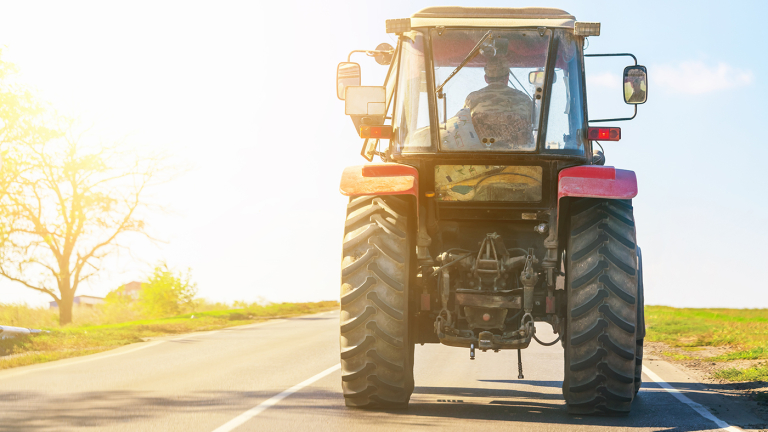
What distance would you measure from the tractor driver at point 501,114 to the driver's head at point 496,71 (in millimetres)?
91

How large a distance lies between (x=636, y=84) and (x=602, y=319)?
2475 mm

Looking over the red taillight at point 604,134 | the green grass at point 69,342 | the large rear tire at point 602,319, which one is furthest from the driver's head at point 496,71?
the green grass at point 69,342

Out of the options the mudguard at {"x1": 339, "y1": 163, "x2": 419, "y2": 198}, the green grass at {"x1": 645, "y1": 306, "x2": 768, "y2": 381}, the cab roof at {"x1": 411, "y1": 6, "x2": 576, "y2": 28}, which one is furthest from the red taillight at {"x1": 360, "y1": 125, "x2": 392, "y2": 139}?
the green grass at {"x1": 645, "y1": 306, "x2": 768, "y2": 381}

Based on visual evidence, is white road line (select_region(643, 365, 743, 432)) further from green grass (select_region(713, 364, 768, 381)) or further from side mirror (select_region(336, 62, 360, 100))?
side mirror (select_region(336, 62, 360, 100))

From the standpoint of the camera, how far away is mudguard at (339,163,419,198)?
7.29 m

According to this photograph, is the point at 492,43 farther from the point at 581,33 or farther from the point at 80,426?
the point at 80,426

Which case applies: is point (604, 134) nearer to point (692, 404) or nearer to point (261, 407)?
point (692, 404)

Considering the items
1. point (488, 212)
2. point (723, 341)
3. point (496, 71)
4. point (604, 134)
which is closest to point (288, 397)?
point (488, 212)

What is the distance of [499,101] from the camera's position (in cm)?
758

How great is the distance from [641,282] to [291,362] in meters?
5.91

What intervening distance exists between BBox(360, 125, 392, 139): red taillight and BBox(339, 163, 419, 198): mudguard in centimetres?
48

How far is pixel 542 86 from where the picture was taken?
7602mm

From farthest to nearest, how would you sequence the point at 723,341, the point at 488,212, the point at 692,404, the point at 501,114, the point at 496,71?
the point at 723,341, the point at 692,404, the point at 488,212, the point at 496,71, the point at 501,114

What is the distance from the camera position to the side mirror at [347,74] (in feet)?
26.4
